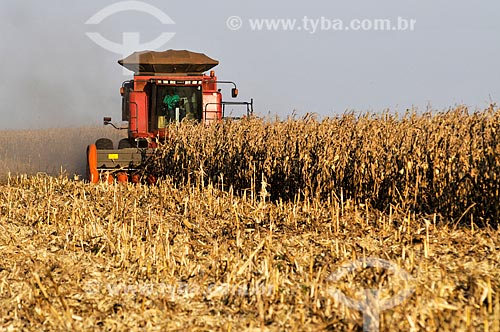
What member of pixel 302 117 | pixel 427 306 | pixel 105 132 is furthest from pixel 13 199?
pixel 105 132

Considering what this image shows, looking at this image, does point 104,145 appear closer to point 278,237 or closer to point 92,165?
point 92,165

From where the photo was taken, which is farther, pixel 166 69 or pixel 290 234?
pixel 166 69

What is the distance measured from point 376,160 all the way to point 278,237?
213cm

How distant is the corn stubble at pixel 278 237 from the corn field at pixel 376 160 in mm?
22

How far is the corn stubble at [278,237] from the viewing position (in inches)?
173

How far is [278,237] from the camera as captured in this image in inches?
266

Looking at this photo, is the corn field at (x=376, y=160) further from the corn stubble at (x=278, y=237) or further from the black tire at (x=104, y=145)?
the black tire at (x=104, y=145)

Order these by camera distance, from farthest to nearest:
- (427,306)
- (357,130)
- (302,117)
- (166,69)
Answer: (166,69) < (302,117) < (357,130) < (427,306)

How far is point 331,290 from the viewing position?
463 cm

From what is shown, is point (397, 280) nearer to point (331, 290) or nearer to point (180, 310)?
point (331, 290)

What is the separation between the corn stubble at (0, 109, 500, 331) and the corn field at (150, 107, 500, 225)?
2cm

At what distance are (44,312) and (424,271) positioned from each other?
8.22ft

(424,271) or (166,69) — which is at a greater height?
(166,69)

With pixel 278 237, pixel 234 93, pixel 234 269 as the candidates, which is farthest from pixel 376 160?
pixel 234 93
